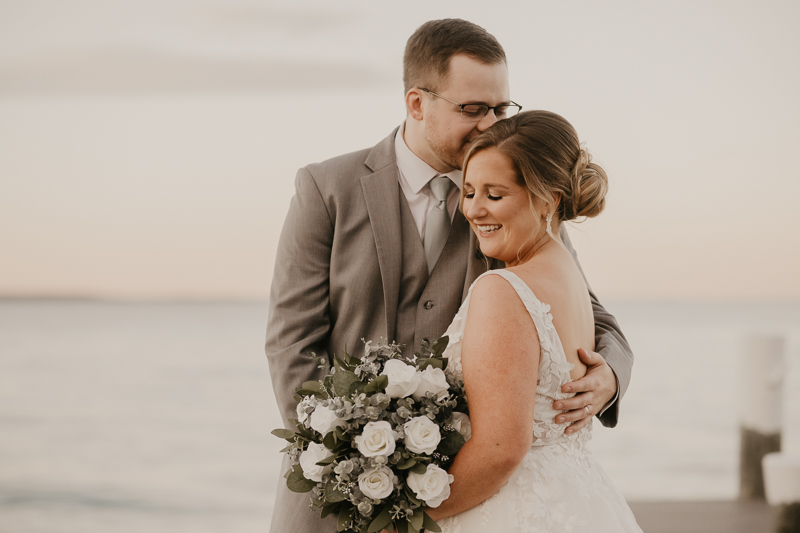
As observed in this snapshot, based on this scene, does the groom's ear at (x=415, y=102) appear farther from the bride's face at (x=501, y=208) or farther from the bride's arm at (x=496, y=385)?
the bride's arm at (x=496, y=385)

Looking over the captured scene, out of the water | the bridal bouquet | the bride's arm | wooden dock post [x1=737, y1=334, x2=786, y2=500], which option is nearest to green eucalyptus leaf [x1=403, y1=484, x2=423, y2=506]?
the bridal bouquet

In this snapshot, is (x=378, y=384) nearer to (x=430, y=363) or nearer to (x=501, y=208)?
(x=430, y=363)

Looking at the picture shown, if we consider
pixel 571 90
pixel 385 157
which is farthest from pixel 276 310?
pixel 571 90

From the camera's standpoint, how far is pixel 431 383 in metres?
1.52

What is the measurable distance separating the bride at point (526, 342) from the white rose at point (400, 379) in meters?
0.13

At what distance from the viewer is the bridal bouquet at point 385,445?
146 centimetres

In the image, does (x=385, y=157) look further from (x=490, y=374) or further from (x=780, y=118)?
(x=780, y=118)

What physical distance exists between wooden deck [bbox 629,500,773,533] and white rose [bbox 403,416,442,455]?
4.24 meters

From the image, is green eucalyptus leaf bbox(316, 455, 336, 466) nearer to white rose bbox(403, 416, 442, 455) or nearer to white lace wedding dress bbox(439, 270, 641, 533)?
white rose bbox(403, 416, 442, 455)

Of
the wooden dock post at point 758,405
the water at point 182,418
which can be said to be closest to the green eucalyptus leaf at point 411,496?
the wooden dock post at point 758,405

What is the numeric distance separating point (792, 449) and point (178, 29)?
15.4 metres

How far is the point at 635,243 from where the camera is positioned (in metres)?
→ 18.1

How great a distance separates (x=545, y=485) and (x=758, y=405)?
499 cm

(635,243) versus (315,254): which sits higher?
(315,254)
